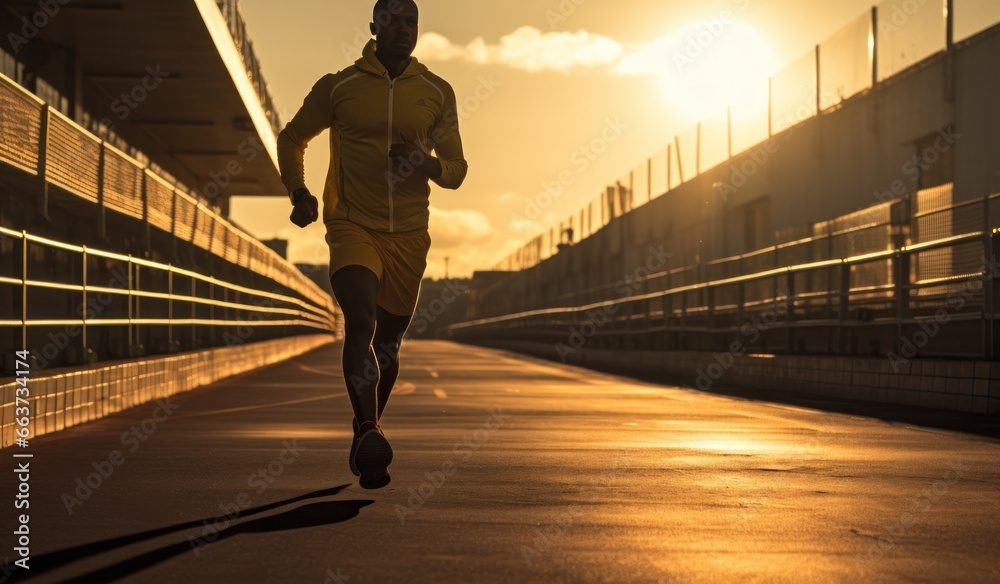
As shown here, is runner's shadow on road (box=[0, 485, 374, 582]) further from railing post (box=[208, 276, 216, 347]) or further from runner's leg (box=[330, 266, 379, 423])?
railing post (box=[208, 276, 216, 347])

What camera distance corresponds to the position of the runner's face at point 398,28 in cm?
616

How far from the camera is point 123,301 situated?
1328 cm

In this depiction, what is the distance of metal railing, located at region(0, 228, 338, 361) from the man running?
9.72 ft

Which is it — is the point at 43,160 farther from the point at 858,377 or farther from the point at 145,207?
the point at 858,377

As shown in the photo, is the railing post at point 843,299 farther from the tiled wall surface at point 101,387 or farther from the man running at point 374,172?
the man running at point 374,172

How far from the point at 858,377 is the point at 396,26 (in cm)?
882

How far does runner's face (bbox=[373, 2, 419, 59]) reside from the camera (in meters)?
6.16

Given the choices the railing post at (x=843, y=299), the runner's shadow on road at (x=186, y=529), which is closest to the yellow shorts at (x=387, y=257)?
the runner's shadow on road at (x=186, y=529)

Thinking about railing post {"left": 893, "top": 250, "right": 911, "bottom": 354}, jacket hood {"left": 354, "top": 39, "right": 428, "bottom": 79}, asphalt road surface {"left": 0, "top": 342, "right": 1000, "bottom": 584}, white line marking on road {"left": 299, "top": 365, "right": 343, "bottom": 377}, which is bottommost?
white line marking on road {"left": 299, "top": 365, "right": 343, "bottom": 377}

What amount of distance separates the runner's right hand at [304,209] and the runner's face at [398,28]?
721 mm

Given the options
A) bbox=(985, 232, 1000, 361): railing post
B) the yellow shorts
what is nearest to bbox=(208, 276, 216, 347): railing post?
bbox=(985, 232, 1000, 361): railing post

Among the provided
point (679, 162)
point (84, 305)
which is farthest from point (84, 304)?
point (679, 162)

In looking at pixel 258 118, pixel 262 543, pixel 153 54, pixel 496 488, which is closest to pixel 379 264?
pixel 496 488

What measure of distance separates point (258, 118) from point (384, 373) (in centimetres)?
2814
